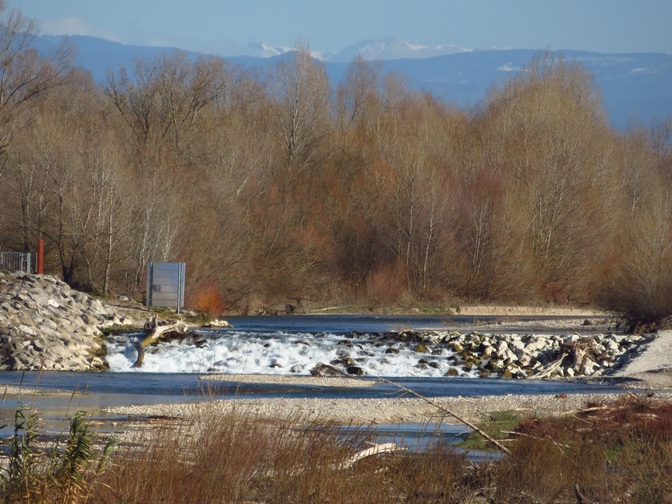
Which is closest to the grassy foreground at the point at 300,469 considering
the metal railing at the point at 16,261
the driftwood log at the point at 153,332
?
the driftwood log at the point at 153,332

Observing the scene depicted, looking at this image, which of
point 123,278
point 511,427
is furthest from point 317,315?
point 511,427

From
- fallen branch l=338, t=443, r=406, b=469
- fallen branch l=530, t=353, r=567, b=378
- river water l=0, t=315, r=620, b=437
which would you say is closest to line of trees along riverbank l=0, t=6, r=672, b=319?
fallen branch l=530, t=353, r=567, b=378

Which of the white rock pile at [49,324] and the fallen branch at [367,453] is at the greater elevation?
the fallen branch at [367,453]

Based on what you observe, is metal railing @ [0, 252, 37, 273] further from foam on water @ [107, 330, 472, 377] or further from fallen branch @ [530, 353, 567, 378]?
fallen branch @ [530, 353, 567, 378]

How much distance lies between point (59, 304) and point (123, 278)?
15.8 metres

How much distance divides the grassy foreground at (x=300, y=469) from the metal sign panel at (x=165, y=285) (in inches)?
1193

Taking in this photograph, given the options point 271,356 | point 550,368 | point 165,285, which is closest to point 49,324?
point 271,356

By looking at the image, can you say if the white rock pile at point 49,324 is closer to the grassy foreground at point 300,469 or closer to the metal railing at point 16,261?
the metal railing at point 16,261

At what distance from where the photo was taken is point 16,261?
47.6 m

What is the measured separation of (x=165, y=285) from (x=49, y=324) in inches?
445

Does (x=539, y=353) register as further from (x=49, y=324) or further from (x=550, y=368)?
(x=49, y=324)

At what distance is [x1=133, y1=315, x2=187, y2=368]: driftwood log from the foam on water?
215 millimetres

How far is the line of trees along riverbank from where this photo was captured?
166 feet

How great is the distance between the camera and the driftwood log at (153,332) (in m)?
32.4
